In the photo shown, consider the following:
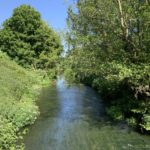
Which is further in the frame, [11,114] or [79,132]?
[79,132]

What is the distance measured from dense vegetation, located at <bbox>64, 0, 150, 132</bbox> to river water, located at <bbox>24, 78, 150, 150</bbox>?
4.66 feet

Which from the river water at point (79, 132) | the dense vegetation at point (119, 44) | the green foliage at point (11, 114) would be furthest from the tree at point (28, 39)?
the dense vegetation at point (119, 44)

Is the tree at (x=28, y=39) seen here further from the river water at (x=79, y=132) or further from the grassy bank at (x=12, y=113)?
the river water at (x=79, y=132)

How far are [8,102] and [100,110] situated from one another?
9.25 meters

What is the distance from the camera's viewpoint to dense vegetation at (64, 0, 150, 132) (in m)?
20.8

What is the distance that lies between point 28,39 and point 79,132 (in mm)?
37161

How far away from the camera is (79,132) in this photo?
2147 centimetres

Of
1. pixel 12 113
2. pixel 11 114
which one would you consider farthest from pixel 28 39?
pixel 11 114

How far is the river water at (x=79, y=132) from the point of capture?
18513 mm

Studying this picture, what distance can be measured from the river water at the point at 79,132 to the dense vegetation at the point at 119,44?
4.66 feet

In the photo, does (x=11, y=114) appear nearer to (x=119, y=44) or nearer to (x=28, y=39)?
(x=119, y=44)

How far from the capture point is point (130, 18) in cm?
2145

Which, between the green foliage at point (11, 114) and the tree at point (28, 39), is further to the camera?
the tree at point (28, 39)

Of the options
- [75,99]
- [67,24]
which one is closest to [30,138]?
[67,24]
